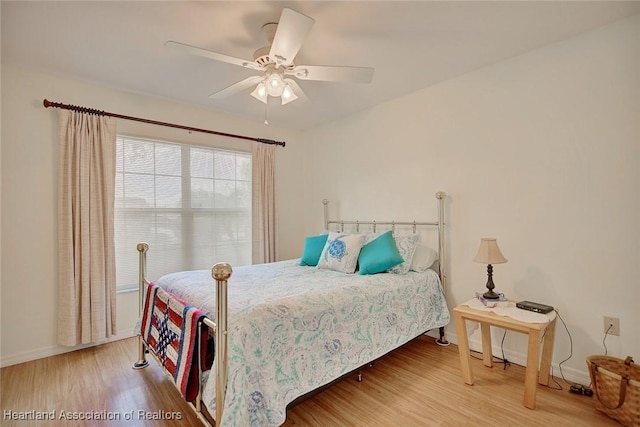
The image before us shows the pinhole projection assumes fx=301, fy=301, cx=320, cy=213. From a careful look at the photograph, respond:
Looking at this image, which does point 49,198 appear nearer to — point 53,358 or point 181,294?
point 53,358

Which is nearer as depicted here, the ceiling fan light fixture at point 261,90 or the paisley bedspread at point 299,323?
the paisley bedspread at point 299,323

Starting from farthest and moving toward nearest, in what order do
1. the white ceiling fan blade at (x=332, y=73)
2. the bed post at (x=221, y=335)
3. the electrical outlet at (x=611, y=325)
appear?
the electrical outlet at (x=611, y=325), the white ceiling fan blade at (x=332, y=73), the bed post at (x=221, y=335)

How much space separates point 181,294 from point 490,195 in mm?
2567

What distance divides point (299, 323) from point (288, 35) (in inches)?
62.2

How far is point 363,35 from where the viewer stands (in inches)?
82.8

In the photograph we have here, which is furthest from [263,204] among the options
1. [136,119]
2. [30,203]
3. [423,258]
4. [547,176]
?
[547,176]

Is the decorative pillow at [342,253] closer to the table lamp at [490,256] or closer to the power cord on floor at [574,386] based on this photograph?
the table lamp at [490,256]

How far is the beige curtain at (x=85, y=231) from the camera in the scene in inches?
103

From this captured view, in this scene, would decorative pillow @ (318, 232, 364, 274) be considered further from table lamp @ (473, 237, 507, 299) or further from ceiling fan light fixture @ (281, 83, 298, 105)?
ceiling fan light fixture @ (281, 83, 298, 105)

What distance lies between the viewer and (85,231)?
266cm

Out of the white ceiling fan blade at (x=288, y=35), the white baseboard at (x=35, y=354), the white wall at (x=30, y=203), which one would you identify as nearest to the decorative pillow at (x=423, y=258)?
the white ceiling fan blade at (x=288, y=35)

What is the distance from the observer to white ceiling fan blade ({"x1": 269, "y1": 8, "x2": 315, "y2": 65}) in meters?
1.46

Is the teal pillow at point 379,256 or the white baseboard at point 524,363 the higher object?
the teal pillow at point 379,256

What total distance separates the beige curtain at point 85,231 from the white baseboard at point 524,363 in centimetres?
327
